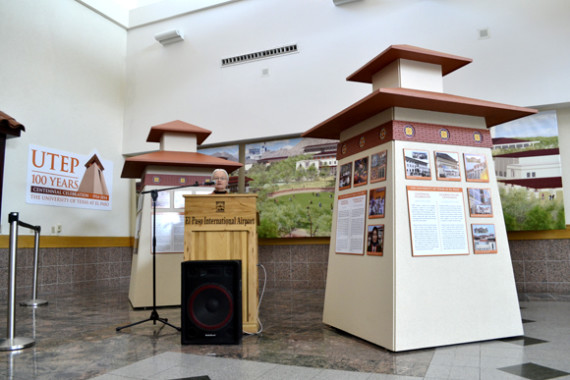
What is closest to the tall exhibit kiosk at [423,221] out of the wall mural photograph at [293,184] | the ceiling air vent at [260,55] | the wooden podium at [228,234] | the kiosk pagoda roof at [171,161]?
the wooden podium at [228,234]

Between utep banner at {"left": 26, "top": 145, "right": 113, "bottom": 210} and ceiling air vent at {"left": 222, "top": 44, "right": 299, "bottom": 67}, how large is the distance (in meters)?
3.28

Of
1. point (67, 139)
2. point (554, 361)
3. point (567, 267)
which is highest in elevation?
point (67, 139)

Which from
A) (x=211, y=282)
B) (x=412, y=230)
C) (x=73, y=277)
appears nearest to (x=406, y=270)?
(x=412, y=230)

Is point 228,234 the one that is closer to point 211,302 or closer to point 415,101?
point 211,302

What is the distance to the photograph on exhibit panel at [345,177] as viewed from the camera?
13.7 feet

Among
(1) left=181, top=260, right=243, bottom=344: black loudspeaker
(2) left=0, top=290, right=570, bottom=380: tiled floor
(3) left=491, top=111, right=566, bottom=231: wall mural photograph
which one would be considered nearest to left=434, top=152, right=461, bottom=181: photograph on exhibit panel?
(2) left=0, top=290, right=570, bottom=380: tiled floor

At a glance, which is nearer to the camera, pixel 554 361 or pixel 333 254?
pixel 554 361

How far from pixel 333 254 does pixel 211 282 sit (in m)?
1.29

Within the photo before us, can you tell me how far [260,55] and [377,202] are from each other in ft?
17.5

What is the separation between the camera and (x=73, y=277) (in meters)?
7.89

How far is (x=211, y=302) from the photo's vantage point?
11.8ft

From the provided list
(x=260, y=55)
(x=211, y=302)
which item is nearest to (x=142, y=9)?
(x=260, y=55)

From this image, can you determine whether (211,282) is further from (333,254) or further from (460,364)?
(460,364)

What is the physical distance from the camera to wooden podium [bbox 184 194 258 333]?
12.9ft
